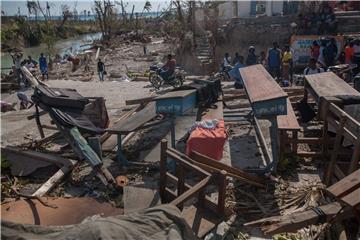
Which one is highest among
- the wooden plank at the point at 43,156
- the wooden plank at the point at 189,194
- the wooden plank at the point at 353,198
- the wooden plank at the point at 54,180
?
the wooden plank at the point at 189,194

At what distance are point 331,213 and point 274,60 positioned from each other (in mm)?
9385

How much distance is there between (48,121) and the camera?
419 inches

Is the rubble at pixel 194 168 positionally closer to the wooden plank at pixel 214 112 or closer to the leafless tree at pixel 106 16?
the wooden plank at pixel 214 112

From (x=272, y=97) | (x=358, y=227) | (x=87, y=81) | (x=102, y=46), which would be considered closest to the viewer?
(x=358, y=227)

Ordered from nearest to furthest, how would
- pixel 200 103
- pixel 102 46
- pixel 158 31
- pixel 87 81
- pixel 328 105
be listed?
pixel 328 105 < pixel 200 103 < pixel 87 81 < pixel 102 46 < pixel 158 31

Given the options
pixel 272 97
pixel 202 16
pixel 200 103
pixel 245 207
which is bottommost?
pixel 245 207

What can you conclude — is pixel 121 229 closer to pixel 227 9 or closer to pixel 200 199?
pixel 200 199

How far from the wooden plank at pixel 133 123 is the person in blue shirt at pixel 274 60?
6.10 metres

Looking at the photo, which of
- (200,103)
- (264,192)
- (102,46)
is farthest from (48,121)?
(102,46)

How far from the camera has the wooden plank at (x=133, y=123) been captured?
700 cm

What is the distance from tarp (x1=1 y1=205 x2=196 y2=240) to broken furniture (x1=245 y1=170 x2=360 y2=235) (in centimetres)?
136

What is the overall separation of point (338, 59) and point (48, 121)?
10.7 m

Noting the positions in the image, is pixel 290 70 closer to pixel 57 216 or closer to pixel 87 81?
pixel 87 81

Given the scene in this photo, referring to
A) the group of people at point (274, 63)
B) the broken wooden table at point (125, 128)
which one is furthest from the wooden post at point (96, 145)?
the group of people at point (274, 63)
